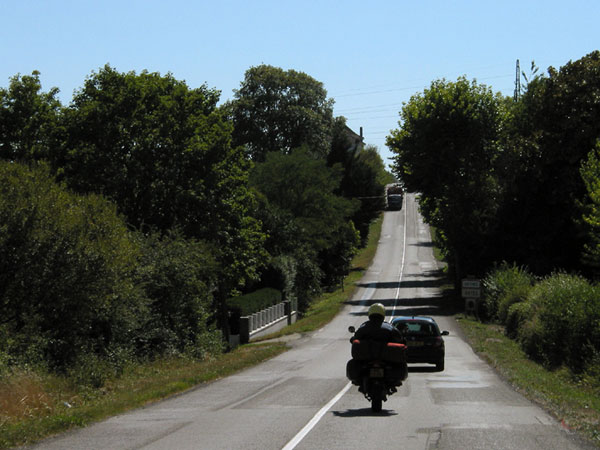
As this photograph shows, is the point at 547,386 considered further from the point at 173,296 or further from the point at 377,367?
the point at 173,296

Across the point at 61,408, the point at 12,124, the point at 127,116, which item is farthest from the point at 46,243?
the point at 12,124

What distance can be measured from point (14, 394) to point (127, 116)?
26.6 metres

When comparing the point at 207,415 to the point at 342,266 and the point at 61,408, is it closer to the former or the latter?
the point at 61,408

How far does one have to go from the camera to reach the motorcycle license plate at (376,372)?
13.8 m

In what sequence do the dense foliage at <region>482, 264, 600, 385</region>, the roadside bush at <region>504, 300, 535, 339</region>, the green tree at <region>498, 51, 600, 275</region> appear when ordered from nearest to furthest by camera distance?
the dense foliage at <region>482, 264, 600, 385</region> < the roadside bush at <region>504, 300, 535, 339</region> < the green tree at <region>498, 51, 600, 275</region>

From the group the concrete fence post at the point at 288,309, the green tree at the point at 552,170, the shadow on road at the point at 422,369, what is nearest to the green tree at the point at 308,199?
the concrete fence post at the point at 288,309

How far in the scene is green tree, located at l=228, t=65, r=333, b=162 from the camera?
8762cm

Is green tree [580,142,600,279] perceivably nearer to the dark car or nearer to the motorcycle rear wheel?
the dark car

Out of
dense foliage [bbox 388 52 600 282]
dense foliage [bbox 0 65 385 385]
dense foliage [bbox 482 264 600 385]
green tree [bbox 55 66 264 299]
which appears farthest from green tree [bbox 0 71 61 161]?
dense foliage [bbox 388 52 600 282]

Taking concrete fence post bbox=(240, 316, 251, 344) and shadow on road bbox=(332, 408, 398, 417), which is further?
concrete fence post bbox=(240, 316, 251, 344)

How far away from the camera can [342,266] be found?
83625mm

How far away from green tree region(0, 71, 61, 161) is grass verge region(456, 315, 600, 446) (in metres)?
25.6

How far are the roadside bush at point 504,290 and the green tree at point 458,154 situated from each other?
5.13 meters

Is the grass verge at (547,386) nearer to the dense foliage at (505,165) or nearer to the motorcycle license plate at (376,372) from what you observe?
the motorcycle license plate at (376,372)
